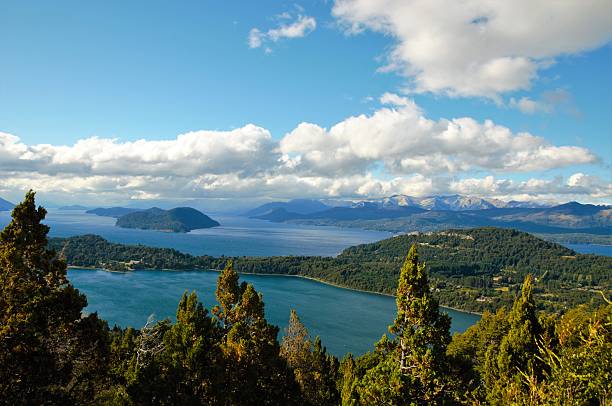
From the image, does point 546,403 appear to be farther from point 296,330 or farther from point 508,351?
point 296,330

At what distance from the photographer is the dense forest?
35.4 feet

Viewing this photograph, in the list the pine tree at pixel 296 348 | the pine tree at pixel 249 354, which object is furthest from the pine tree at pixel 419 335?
the pine tree at pixel 296 348

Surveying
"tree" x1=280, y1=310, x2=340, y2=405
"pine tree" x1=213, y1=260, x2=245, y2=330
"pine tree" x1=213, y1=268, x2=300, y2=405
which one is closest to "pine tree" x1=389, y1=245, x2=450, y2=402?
"pine tree" x1=213, y1=268, x2=300, y2=405

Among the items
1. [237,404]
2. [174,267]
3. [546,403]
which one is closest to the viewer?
[546,403]

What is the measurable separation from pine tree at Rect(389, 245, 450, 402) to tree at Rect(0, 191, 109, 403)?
1036 centimetres

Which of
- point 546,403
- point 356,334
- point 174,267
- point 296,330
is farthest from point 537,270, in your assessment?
point 546,403

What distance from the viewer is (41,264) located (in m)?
12.1

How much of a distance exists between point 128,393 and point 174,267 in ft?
570

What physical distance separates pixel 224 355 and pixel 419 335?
32.0ft

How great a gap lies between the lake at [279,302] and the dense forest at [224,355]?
63404 millimetres

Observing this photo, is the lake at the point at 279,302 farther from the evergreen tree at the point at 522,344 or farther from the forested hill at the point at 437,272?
the evergreen tree at the point at 522,344

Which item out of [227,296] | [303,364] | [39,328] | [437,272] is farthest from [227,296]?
[437,272]

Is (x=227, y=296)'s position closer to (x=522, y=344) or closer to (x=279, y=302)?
(x=522, y=344)

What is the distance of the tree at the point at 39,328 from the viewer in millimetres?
10945
